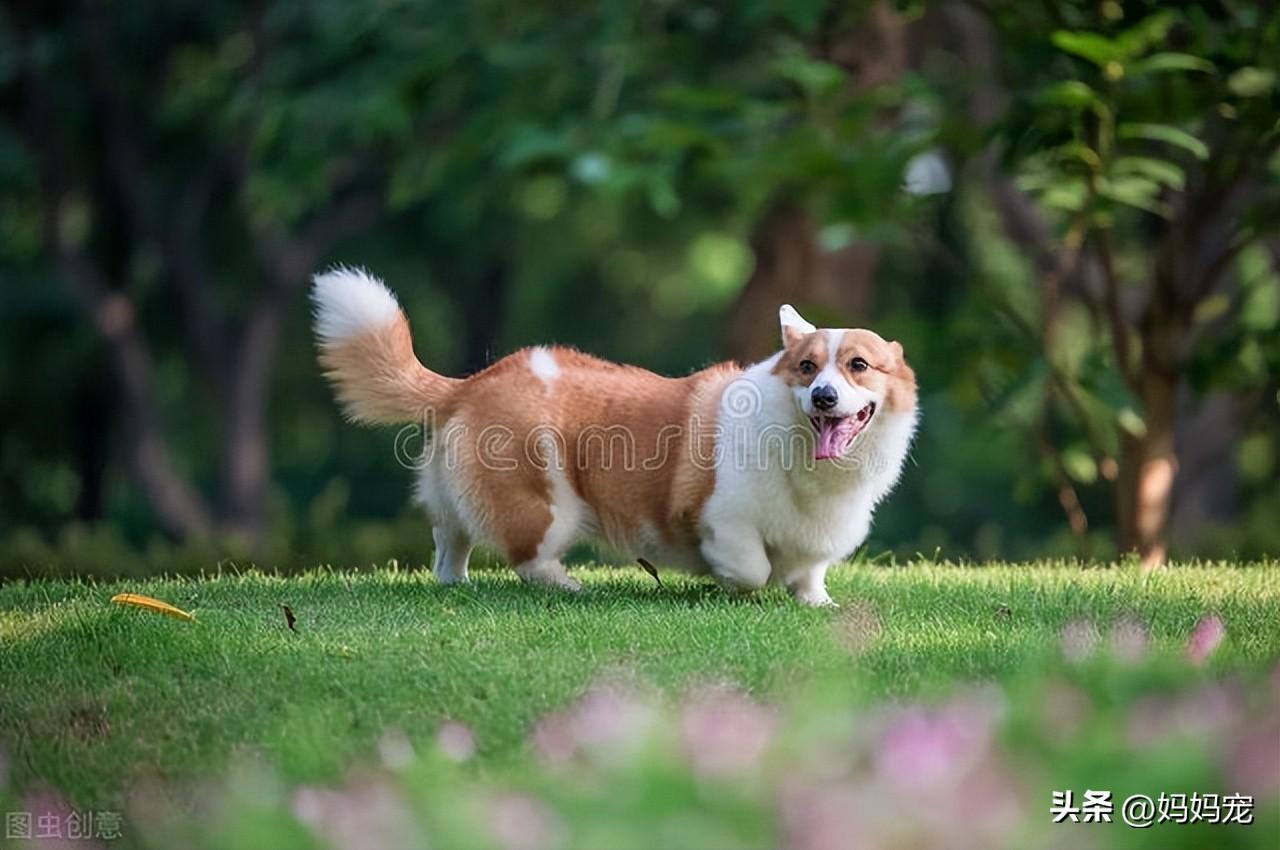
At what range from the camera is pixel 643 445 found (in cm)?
631

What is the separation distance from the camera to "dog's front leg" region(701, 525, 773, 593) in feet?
19.8

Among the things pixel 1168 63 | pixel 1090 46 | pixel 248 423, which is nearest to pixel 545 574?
pixel 1090 46

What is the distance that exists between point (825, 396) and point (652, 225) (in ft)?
43.1

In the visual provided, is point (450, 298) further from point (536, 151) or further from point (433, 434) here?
point (433, 434)

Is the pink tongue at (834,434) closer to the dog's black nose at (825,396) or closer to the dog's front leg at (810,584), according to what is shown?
the dog's black nose at (825,396)

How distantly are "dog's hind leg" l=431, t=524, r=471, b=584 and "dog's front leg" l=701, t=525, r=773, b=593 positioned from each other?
0.98 metres

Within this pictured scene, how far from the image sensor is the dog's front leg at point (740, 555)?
6035 mm

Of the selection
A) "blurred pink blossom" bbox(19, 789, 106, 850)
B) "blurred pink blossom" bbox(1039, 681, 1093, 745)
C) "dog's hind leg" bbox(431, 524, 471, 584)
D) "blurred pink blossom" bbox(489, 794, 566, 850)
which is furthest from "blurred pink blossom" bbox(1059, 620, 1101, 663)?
"dog's hind leg" bbox(431, 524, 471, 584)

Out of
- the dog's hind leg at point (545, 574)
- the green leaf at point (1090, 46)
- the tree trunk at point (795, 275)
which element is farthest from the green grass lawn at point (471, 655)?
the tree trunk at point (795, 275)

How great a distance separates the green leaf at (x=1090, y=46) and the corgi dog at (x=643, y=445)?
2.25m

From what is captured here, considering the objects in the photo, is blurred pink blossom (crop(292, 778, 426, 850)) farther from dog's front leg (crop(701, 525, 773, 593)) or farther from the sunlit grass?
dog's front leg (crop(701, 525, 773, 593))

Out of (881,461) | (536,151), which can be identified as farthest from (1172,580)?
(536,151)

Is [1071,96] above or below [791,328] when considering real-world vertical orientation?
above

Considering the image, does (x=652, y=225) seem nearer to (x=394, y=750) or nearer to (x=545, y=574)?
(x=545, y=574)
